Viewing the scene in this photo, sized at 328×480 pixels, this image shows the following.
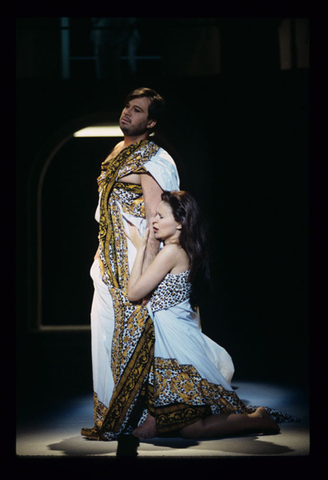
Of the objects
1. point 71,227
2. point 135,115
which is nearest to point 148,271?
point 135,115

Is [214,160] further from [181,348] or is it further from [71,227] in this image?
[181,348]

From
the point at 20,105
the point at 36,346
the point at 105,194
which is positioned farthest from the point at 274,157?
the point at 36,346

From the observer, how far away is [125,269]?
184 inches

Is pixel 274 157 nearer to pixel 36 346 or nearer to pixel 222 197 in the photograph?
pixel 222 197

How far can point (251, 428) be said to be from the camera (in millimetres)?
4594

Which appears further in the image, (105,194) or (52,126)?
Result: (52,126)

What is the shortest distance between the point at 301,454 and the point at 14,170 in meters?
2.02

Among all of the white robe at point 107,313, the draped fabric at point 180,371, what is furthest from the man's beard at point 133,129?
the draped fabric at point 180,371

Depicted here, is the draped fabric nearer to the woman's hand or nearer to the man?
the man

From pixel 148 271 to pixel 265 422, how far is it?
1010 mm

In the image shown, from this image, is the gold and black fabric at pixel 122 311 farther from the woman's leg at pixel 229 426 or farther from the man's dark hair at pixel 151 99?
the woman's leg at pixel 229 426

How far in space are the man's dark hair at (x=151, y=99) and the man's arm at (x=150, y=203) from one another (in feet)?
1.16

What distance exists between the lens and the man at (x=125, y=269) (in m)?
4.57

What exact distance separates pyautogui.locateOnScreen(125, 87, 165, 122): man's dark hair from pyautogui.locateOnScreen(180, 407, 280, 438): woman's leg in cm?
164
